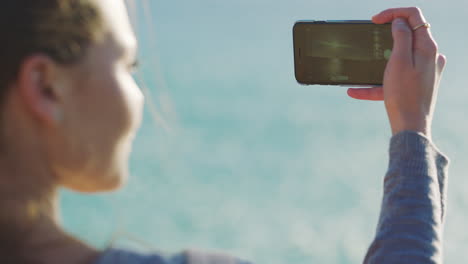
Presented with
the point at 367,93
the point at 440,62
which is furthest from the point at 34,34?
the point at 367,93

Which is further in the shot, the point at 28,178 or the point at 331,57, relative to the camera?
the point at 331,57

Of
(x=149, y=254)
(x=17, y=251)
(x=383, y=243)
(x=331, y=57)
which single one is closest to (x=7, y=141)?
(x=17, y=251)

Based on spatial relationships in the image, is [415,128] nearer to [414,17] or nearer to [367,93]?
[414,17]

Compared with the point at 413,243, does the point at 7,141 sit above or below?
above

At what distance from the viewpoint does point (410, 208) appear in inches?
43.5

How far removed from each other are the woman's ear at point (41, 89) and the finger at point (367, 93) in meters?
1.04

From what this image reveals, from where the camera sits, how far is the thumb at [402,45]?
1.32 meters

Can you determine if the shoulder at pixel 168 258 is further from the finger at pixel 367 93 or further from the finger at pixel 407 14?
the finger at pixel 367 93

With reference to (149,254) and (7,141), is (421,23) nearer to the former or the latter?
(149,254)

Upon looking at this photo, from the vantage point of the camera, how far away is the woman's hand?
1.26 meters

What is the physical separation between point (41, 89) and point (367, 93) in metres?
1.07

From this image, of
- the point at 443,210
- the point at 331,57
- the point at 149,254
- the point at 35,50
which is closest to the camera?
the point at 35,50

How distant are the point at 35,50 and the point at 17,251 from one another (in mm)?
285

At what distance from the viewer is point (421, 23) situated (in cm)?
139
